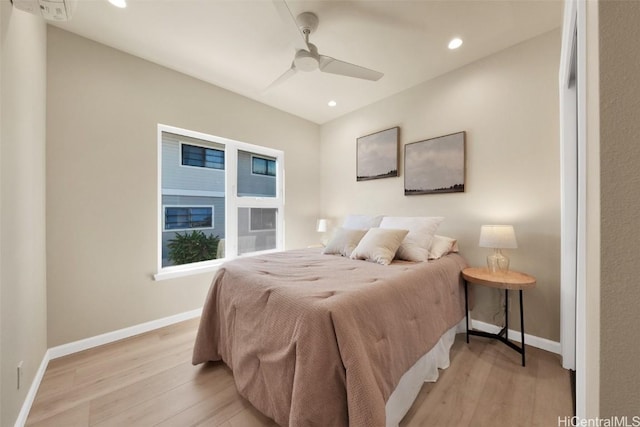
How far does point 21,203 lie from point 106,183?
0.90m

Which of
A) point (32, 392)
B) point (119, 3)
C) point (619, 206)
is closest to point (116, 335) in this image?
point (32, 392)

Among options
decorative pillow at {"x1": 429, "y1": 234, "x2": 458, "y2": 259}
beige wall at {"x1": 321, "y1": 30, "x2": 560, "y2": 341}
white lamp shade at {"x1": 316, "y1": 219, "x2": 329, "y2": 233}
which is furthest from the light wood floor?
white lamp shade at {"x1": 316, "y1": 219, "x2": 329, "y2": 233}

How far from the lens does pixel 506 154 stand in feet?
7.71

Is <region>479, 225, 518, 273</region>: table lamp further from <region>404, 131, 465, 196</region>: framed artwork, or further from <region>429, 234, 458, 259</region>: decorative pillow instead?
<region>404, 131, 465, 196</region>: framed artwork

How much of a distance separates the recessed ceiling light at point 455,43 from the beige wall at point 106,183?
2.74m

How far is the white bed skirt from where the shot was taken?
1.32 metres

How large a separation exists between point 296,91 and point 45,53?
A: 91.1 inches

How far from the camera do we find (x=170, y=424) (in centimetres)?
139

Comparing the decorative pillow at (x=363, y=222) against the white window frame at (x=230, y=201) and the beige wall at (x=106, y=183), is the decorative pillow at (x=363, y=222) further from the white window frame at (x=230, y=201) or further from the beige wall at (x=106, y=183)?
the beige wall at (x=106, y=183)

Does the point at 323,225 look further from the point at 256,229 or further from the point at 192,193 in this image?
the point at 192,193

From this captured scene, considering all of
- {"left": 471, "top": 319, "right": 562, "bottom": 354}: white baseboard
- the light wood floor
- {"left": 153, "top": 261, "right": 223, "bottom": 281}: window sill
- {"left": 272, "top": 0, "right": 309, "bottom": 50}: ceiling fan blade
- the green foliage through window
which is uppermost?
{"left": 272, "top": 0, "right": 309, "bottom": 50}: ceiling fan blade

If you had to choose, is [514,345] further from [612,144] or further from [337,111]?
[337,111]

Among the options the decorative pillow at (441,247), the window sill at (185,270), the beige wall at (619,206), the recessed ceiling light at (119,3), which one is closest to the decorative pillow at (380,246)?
the decorative pillow at (441,247)

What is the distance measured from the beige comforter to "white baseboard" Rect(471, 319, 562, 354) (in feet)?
1.93
